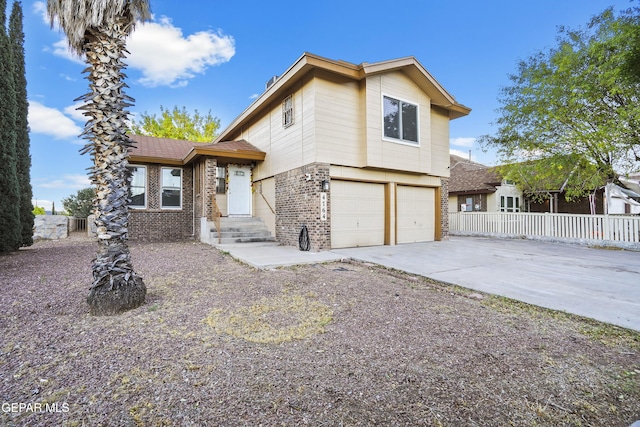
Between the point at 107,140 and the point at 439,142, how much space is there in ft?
36.5

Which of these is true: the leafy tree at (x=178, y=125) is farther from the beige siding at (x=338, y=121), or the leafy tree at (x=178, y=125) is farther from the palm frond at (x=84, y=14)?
the palm frond at (x=84, y=14)

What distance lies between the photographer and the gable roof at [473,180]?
1891 cm

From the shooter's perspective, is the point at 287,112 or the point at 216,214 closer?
the point at 287,112

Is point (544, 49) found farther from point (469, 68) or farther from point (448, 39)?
point (448, 39)

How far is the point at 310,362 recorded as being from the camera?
8.53 feet

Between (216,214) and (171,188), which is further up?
(171,188)

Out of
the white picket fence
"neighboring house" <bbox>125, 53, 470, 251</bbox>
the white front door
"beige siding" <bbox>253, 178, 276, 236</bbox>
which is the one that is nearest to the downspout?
"neighboring house" <bbox>125, 53, 470, 251</bbox>

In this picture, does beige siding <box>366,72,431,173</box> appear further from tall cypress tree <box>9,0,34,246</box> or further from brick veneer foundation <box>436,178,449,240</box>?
tall cypress tree <box>9,0,34,246</box>

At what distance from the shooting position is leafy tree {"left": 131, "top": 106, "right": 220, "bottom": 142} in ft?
82.5

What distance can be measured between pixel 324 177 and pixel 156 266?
4763mm

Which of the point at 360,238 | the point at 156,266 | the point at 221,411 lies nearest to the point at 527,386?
the point at 221,411

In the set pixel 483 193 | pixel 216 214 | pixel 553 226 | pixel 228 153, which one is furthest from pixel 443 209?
pixel 483 193

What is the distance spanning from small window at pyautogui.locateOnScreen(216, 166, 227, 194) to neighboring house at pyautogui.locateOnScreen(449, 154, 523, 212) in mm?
15124

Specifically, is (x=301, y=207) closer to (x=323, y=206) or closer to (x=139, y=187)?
(x=323, y=206)
